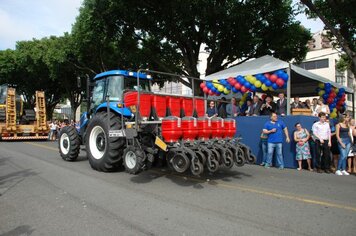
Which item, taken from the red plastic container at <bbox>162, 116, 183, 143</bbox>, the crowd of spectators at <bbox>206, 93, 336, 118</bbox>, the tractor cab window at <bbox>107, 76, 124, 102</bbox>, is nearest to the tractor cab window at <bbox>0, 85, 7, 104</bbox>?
the tractor cab window at <bbox>107, 76, 124, 102</bbox>

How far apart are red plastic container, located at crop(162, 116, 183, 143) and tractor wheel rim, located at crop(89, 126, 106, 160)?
8.67ft

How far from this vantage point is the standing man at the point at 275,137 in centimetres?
1044

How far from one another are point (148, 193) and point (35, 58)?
30.4 m

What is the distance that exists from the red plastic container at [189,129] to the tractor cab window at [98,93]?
10.9 feet

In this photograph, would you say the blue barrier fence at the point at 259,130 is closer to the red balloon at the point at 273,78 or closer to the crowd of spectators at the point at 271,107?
the crowd of spectators at the point at 271,107

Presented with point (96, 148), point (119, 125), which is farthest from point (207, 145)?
point (96, 148)

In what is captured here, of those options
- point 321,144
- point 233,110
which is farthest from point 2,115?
point 321,144

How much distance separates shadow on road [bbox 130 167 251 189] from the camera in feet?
24.7

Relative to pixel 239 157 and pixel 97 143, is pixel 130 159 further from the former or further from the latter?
pixel 239 157

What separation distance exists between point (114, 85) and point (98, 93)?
31.6 inches

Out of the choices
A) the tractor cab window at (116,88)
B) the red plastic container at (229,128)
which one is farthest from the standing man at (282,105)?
the tractor cab window at (116,88)

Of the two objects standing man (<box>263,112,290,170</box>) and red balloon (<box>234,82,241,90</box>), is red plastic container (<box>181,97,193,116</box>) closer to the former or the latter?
standing man (<box>263,112,290,170</box>)

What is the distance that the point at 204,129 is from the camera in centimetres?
725

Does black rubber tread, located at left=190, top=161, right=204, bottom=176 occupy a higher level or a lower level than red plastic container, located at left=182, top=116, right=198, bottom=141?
lower
